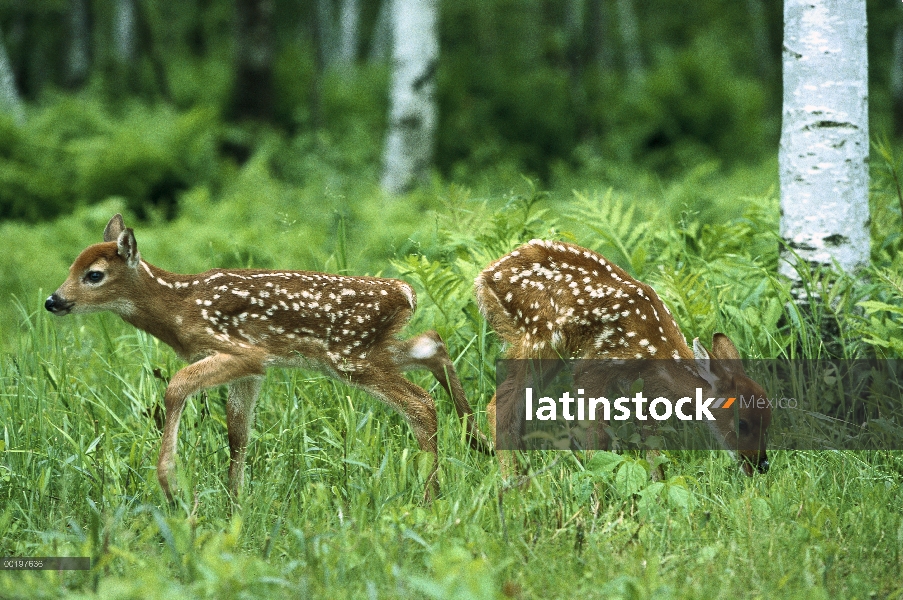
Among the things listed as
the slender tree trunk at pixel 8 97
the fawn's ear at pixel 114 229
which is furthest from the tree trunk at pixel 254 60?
the fawn's ear at pixel 114 229

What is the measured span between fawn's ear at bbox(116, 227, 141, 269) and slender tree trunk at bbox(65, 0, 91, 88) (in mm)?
18437

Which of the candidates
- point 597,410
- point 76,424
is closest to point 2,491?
point 76,424

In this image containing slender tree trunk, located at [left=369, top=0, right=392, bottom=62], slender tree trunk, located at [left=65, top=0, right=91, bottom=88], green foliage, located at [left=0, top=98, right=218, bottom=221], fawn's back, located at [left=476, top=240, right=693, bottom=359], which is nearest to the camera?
fawn's back, located at [left=476, top=240, right=693, bottom=359]

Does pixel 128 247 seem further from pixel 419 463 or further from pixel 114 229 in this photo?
pixel 419 463

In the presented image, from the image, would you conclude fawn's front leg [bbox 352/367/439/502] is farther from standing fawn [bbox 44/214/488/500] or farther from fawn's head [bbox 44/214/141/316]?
fawn's head [bbox 44/214/141/316]

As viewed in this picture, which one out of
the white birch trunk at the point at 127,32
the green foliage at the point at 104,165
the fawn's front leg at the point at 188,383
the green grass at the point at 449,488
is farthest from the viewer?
the white birch trunk at the point at 127,32

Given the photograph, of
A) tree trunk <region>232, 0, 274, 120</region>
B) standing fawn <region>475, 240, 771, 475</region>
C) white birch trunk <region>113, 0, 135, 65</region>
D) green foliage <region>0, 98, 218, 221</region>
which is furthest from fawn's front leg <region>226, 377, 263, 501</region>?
white birch trunk <region>113, 0, 135, 65</region>

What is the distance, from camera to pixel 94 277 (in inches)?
178

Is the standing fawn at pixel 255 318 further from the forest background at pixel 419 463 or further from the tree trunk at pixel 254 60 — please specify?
the tree trunk at pixel 254 60

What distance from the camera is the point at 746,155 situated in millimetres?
20203

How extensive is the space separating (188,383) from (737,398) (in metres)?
2.40

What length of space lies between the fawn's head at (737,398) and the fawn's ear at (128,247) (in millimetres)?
2484

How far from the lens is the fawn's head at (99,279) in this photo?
4.48 meters

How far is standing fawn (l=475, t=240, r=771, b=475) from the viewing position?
476cm
